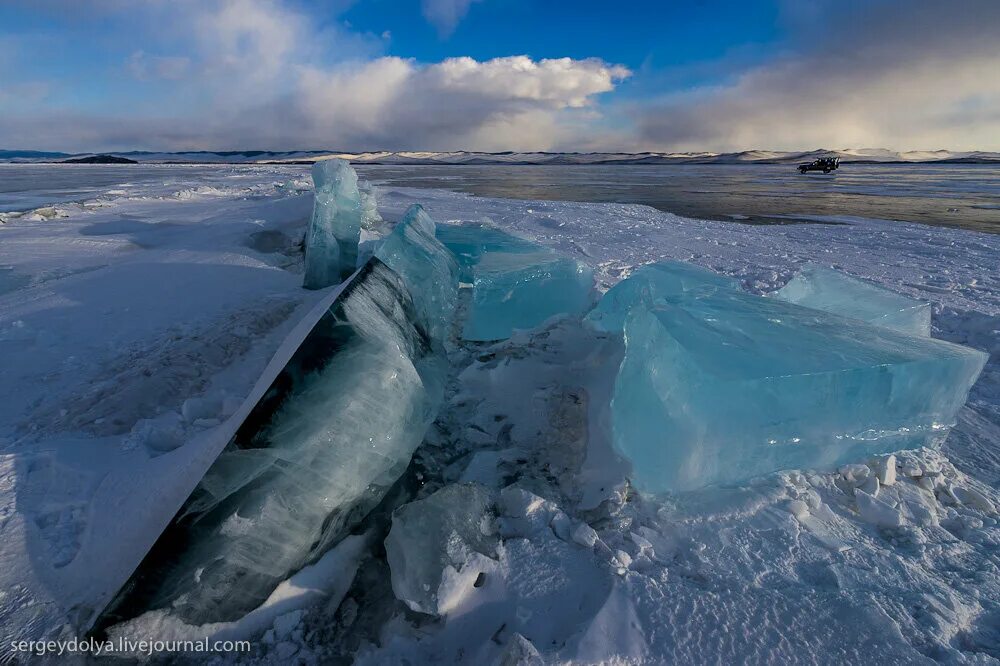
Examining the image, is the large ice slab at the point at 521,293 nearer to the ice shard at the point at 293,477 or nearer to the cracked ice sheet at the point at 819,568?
the cracked ice sheet at the point at 819,568

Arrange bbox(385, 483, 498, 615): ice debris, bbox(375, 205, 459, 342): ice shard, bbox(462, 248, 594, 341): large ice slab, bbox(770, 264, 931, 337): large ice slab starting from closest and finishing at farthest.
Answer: bbox(385, 483, 498, 615): ice debris < bbox(770, 264, 931, 337): large ice slab < bbox(375, 205, 459, 342): ice shard < bbox(462, 248, 594, 341): large ice slab

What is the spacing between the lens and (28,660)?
124 cm

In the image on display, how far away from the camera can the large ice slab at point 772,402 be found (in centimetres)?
172

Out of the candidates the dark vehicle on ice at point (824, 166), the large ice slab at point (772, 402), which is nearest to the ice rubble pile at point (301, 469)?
the large ice slab at point (772, 402)

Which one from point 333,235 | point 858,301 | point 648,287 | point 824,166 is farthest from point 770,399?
point 824,166

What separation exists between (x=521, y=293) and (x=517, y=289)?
0.04 m

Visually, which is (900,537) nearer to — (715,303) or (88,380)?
(715,303)

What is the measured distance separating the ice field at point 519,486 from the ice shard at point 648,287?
30 millimetres

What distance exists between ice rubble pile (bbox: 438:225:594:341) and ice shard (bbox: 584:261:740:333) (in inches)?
16.7

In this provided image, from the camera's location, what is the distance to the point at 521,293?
3393 mm

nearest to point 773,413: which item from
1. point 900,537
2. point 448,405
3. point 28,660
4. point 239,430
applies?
point 900,537

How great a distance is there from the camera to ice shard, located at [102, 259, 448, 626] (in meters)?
1.30

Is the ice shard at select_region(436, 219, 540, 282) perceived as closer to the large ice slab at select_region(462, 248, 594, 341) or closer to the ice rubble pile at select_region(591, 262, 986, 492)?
the large ice slab at select_region(462, 248, 594, 341)

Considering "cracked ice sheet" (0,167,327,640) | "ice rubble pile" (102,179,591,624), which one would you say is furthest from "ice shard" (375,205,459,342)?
"cracked ice sheet" (0,167,327,640)
